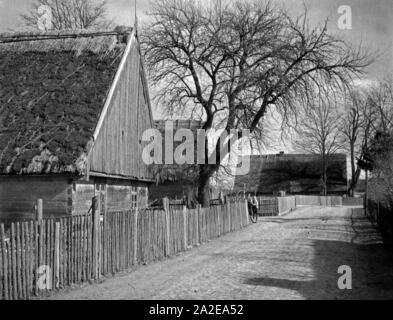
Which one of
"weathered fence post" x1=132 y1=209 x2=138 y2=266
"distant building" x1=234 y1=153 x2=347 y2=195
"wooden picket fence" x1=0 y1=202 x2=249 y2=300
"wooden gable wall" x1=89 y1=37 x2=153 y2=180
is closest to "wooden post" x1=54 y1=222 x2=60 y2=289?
"wooden picket fence" x1=0 y1=202 x2=249 y2=300

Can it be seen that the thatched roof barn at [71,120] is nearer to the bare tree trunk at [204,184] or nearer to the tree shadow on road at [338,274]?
the bare tree trunk at [204,184]

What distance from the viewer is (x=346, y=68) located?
25.5 meters

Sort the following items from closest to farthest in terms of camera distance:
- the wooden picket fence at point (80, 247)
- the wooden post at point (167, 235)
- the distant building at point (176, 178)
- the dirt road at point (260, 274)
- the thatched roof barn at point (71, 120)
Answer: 1. the wooden picket fence at point (80, 247)
2. the dirt road at point (260, 274)
3. the wooden post at point (167, 235)
4. the thatched roof barn at point (71, 120)
5. the distant building at point (176, 178)

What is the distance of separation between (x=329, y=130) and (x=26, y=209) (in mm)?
65815

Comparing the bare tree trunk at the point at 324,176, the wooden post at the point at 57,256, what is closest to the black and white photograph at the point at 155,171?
the wooden post at the point at 57,256

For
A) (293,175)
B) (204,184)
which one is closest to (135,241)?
(204,184)

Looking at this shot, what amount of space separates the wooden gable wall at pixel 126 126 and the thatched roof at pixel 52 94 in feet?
2.41

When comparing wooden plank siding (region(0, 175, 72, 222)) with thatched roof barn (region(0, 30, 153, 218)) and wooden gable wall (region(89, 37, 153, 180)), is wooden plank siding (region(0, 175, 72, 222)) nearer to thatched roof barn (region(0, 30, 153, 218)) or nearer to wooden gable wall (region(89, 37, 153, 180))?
thatched roof barn (region(0, 30, 153, 218))

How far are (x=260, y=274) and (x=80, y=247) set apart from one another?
405 cm

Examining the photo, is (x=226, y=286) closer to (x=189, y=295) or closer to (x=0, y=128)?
(x=189, y=295)

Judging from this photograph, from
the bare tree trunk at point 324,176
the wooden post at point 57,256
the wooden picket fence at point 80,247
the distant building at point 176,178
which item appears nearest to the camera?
the wooden picket fence at point 80,247

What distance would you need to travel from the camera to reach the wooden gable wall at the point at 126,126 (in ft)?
64.6

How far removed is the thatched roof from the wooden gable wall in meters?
0.74

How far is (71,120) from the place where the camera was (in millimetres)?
18750
